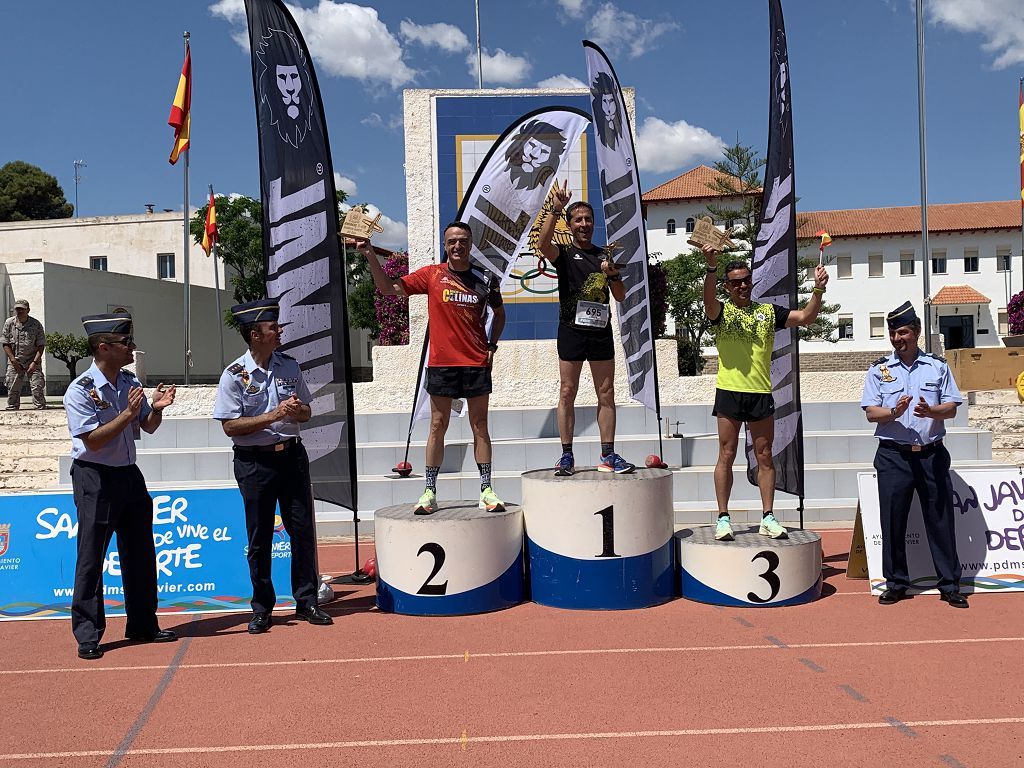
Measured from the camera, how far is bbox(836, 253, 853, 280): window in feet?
175

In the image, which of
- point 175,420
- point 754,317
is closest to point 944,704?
point 754,317

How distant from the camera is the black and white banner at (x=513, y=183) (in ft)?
26.2

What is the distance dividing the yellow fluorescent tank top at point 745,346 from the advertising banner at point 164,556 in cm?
309

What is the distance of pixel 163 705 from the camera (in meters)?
3.70

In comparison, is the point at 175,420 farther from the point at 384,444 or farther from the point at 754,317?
the point at 754,317

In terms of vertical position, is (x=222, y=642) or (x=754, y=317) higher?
(x=754, y=317)

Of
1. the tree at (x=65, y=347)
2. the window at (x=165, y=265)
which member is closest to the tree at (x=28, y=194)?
the window at (x=165, y=265)

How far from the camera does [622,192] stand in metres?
7.30

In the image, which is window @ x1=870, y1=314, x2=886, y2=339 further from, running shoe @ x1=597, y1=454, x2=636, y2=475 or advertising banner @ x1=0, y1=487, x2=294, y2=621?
advertising banner @ x1=0, y1=487, x2=294, y2=621

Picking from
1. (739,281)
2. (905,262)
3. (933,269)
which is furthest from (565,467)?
(933,269)

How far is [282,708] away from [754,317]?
3.68 meters

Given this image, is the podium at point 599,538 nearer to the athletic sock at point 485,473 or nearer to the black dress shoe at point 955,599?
the athletic sock at point 485,473

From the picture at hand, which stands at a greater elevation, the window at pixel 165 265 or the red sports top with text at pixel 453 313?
the window at pixel 165 265

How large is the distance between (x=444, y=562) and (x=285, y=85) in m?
3.50
